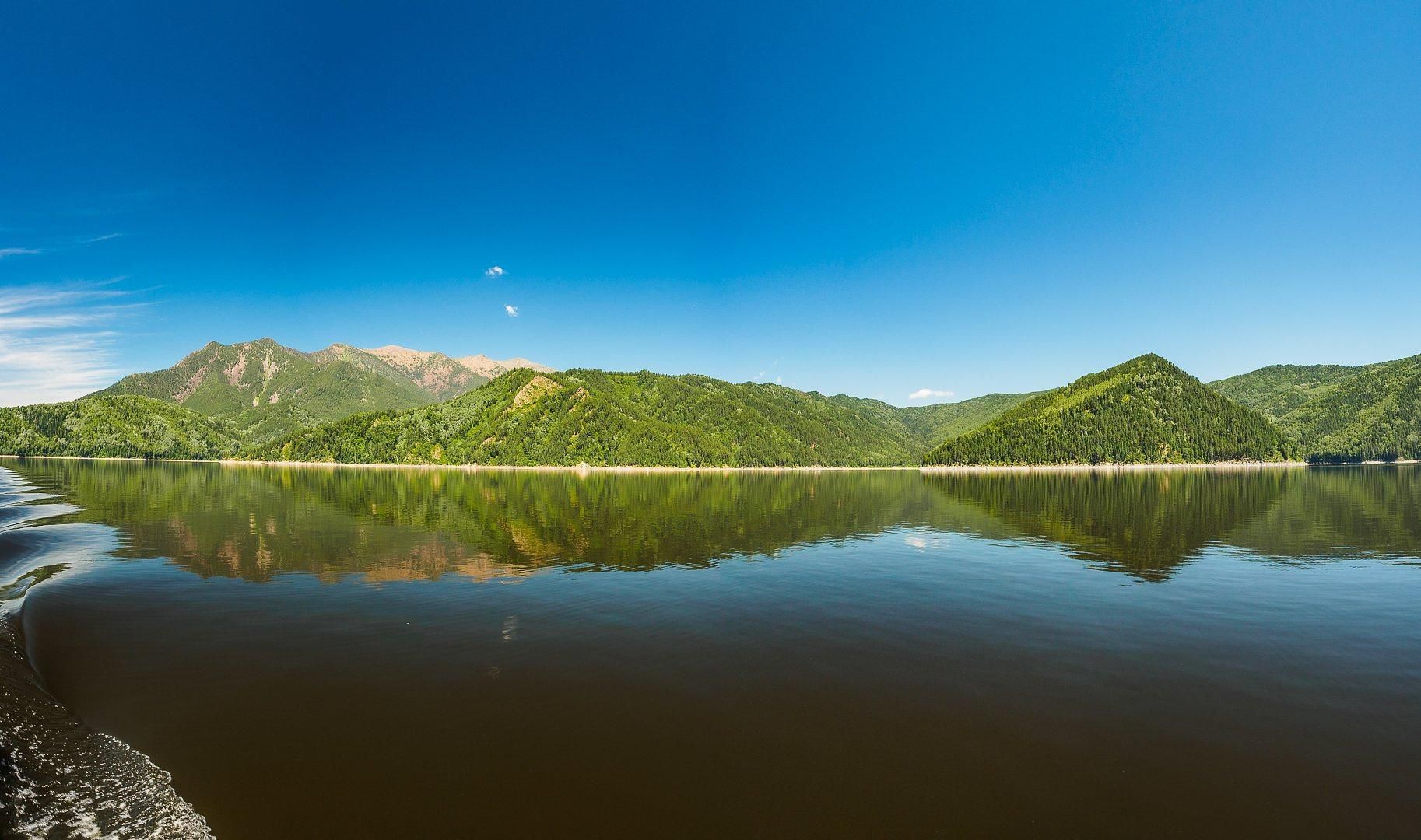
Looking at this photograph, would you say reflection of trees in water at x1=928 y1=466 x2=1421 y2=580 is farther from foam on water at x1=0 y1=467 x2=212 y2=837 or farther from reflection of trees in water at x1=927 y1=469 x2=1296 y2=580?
foam on water at x1=0 y1=467 x2=212 y2=837

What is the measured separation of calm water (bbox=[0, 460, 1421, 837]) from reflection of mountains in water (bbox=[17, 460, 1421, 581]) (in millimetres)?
1015

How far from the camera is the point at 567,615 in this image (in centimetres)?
2628

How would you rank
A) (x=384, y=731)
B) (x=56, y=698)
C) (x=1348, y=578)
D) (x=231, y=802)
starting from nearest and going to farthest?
1. (x=231, y=802)
2. (x=384, y=731)
3. (x=56, y=698)
4. (x=1348, y=578)

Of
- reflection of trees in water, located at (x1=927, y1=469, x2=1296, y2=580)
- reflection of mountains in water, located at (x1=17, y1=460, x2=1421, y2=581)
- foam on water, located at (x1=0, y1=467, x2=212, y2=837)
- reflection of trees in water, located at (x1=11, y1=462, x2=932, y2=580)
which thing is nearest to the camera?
foam on water, located at (x1=0, y1=467, x2=212, y2=837)

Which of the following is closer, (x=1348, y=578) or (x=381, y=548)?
(x=1348, y=578)

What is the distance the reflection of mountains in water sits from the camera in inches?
1578

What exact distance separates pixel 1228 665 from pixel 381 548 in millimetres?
47028

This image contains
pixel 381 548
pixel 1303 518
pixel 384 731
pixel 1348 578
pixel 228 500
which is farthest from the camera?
pixel 228 500

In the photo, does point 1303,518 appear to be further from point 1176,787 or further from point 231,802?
point 231,802

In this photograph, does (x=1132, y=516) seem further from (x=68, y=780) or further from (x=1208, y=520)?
(x=68, y=780)

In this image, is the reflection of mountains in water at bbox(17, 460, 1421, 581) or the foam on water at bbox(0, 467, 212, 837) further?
the reflection of mountains in water at bbox(17, 460, 1421, 581)

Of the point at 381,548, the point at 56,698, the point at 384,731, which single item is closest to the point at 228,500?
the point at 381,548

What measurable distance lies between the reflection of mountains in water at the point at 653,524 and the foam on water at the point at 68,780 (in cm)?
1693

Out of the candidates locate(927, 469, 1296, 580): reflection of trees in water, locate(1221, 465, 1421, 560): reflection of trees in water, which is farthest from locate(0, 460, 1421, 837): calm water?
locate(1221, 465, 1421, 560): reflection of trees in water
